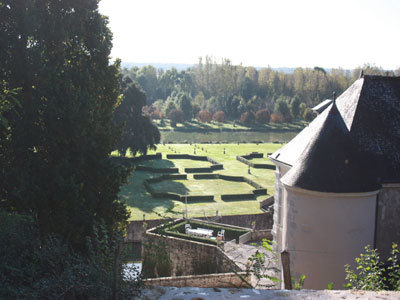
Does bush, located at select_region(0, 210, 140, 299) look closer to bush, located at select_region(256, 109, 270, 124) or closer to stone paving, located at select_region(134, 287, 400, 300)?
stone paving, located at select_region(134, 287, 400, 300)

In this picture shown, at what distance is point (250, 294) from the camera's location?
14.7 feet

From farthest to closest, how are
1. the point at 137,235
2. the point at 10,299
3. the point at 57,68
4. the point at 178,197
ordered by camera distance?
the point at 178,197, the point at 137,235, the point at 57,68, the point at 10,299

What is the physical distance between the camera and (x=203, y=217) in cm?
2831

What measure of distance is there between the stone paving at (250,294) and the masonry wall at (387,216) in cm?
922

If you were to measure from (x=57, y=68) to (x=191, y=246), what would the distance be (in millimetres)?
11417

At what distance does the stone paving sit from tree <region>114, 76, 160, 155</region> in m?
41.6

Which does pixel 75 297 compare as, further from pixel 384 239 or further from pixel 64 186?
pixel 384 239

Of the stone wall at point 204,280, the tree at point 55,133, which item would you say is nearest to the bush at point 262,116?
the stone wall at point 204,280

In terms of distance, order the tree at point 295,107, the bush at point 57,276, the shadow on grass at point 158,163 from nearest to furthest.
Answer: the bush at point 57,276
the shadow on grass at point 158,163
the tree at point 295,107

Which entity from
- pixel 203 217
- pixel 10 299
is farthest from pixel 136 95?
pixel 10 299

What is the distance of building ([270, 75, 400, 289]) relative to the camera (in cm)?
1248

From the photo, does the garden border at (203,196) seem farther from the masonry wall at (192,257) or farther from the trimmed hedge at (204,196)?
the masonry wall at (192,257)

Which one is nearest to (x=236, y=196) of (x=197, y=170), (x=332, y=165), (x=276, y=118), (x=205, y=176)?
(x=205, y=176)

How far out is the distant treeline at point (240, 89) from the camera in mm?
99125
